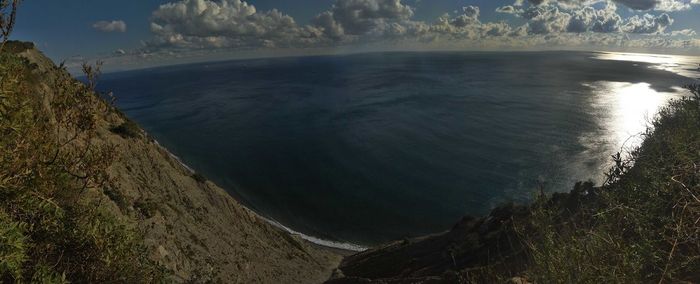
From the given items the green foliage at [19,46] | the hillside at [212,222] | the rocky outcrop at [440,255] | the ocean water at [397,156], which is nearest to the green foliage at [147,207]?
the hillside at [212,222]

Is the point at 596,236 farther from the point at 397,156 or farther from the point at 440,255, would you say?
the point at 397,156

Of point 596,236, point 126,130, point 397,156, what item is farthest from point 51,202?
point 397,156

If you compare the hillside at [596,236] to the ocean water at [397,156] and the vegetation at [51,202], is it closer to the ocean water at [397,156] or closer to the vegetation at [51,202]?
the vegetation at [51,202]

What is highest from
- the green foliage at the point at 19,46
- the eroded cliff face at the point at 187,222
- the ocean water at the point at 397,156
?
the green foliage at the point at 19,46

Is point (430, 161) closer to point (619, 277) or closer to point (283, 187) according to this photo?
point (283, 187)

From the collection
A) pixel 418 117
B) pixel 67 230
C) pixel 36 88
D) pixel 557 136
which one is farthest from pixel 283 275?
pixel 418 117

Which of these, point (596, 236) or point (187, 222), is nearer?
point (596, 236)

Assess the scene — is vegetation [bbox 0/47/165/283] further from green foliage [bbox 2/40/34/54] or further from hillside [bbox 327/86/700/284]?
green foliage [bbox 2/40/34/54]
